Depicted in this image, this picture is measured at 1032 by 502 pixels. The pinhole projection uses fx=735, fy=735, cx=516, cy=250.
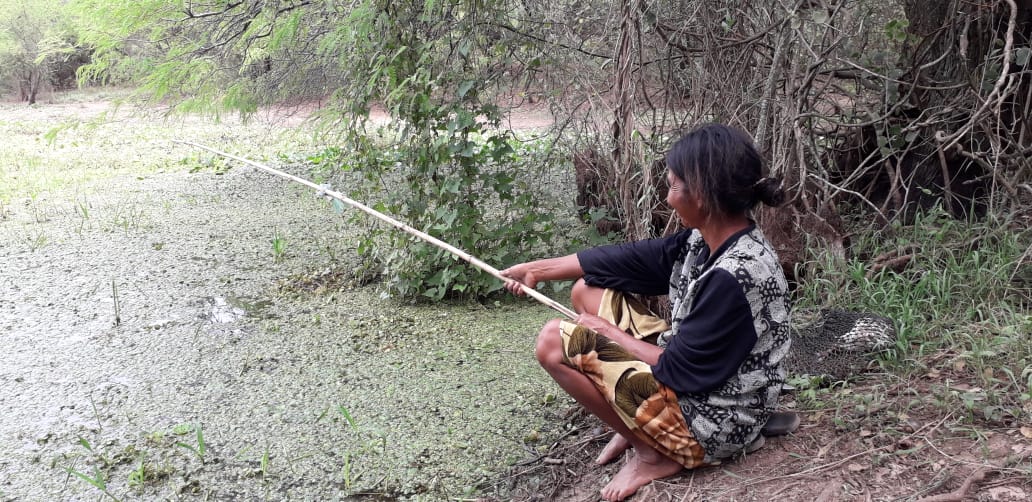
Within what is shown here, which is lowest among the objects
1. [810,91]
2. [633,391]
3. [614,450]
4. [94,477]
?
[94,477]

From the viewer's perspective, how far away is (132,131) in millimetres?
Result: 10008

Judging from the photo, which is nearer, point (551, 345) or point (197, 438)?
point (551, 345)

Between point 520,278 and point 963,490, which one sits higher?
point 520,278

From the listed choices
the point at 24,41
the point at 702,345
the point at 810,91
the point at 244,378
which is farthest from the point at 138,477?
the point at 24,41

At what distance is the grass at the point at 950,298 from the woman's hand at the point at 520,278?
32.8 inches

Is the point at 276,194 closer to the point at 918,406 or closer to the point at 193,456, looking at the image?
the point at 193,456

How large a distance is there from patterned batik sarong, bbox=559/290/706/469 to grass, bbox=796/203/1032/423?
578mm

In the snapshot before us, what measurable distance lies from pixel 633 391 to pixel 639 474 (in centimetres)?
26

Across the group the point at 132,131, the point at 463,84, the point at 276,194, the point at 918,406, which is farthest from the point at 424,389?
the point at 132,131

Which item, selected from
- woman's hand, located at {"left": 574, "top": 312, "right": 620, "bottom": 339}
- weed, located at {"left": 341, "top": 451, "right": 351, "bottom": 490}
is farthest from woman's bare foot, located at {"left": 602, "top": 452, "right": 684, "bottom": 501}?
weed, located at {"left": 341, "top": 451, "right": 351, "bottom": 490}

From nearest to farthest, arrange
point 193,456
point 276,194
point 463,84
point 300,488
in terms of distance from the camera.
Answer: point 300,488 < point 193,456 < point 463,84 < point 276,194

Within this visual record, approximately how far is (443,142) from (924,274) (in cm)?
198

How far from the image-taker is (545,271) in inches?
80.4

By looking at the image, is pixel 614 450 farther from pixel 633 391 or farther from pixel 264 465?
pixel 264 465
